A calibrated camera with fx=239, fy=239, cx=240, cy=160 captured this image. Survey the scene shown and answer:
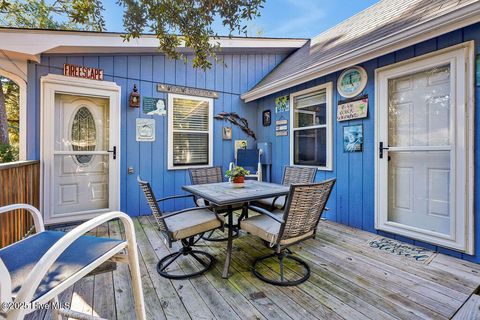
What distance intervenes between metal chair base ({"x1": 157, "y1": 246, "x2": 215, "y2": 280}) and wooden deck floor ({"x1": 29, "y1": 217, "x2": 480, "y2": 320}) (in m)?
0.06

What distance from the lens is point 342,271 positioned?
87.8 inches

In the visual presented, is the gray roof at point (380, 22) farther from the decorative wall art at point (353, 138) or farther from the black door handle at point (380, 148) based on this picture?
the black door handle at point (380, 148)

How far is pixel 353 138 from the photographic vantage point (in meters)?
3.47

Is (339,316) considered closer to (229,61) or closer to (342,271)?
(342,271)

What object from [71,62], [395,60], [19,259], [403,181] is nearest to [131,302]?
[19,259]

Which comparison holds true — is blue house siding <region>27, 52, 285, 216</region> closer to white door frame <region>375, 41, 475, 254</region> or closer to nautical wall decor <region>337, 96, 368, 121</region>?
nautical wall decor <region>337, 96, 368, 121</region>

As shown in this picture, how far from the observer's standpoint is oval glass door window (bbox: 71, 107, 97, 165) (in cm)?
369

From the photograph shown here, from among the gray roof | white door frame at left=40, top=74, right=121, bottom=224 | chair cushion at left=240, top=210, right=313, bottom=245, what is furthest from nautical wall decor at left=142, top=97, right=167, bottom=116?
chair cushion at left=240, top=210, right=313, bottom=245

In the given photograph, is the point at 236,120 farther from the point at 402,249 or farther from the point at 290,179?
the point at 402,249

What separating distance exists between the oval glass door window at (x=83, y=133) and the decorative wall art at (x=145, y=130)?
0.65 m

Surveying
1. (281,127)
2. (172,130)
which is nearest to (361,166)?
(281,127)

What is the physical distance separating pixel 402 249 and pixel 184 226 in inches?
96.7

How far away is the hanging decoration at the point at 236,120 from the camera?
16.1 ft

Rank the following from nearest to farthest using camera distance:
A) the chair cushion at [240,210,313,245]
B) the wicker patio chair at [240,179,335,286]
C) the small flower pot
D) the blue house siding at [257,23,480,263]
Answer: the wicker patio chair at [240,179,335,286] < the chair cushion at [240,210,313,245] < the blue house siding at [257,23,480,263] < the small flower pot
